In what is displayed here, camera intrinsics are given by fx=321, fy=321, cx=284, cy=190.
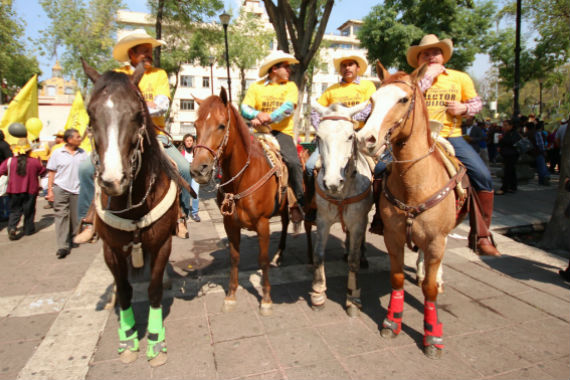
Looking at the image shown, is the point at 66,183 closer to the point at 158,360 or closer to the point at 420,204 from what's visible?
the point at 158,360

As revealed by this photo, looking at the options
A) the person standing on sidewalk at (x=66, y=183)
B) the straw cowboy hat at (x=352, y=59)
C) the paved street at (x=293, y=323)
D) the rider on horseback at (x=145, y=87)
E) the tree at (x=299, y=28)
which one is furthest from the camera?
the tree at (x=299, y=28)

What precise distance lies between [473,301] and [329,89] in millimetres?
3536

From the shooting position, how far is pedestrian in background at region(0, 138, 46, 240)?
764 centimetres

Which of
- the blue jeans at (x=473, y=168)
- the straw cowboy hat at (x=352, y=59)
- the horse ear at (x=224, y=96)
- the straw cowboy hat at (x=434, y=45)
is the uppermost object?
the straw cowboy hat at (x=352, y=59)

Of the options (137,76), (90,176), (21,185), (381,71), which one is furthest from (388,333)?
(21,185)

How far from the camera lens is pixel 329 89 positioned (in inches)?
194

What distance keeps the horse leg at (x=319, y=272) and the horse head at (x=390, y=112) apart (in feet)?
5.11

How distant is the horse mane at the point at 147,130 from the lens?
2407 millimetres

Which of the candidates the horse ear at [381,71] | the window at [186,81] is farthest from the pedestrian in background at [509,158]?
the window at [186,81]

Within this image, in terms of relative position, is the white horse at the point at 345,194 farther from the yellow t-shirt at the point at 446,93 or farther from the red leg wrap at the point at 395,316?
the yellow t-shirt at the point at 446,93

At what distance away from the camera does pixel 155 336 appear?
314 cm

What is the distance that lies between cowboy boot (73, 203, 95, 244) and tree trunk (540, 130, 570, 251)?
297 inches

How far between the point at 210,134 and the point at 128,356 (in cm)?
235

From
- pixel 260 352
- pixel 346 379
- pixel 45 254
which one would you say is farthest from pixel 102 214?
pixel 45 254
